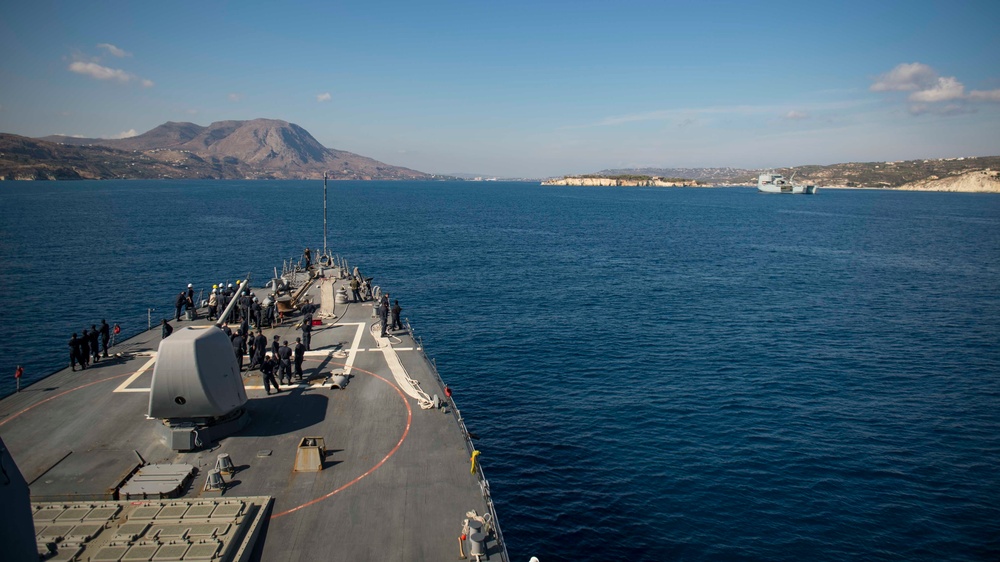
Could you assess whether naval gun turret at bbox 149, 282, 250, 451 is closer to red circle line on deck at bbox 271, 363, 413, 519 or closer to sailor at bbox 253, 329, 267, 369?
red circle line on deck at bbox 271, 363, 413, 519

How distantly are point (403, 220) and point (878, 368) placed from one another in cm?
11388

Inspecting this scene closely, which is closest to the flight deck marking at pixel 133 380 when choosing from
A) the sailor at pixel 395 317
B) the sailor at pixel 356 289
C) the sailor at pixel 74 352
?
the sailor at pixel 74 352

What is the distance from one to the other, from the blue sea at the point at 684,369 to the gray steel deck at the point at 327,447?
6279mm

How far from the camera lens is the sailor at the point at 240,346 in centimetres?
2479

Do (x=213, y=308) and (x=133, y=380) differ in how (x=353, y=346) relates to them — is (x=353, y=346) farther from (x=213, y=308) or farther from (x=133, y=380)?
(x=213, y=308)

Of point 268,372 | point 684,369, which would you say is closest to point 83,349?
point 268,372

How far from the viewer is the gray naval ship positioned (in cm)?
1301

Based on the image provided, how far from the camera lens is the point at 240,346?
991 inches

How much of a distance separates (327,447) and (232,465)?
9.64 feet

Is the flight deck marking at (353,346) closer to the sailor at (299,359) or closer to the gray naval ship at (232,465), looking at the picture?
the gray naval ship at (232,465)

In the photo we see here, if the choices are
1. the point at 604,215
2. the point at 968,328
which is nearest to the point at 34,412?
the point at 968,328

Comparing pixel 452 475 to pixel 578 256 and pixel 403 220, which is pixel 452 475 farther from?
pixel 403 220

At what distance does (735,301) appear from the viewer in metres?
57.4

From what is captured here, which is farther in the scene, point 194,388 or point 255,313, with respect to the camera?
point 255,313
